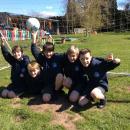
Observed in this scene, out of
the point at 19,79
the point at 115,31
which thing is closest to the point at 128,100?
the point at 19,79

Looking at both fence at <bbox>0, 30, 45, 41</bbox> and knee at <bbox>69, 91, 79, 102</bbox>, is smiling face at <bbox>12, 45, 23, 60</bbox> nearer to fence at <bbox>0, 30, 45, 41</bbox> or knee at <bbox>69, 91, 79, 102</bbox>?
knee at <bbox>69, 91, 79, 102</bbox>

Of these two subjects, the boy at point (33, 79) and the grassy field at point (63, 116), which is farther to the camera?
the boy at point (33, 79)

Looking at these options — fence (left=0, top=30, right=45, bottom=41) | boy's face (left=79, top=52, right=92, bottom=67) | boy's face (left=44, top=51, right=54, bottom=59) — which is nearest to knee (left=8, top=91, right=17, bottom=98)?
boy's face (left=44, top=51, right=54, bottom=59)

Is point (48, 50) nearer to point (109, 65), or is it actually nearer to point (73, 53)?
point (73, 53)

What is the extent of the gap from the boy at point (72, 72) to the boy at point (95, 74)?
15 cm

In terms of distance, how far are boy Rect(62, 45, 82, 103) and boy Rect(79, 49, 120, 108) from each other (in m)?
0.15

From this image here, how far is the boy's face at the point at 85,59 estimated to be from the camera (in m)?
6.56

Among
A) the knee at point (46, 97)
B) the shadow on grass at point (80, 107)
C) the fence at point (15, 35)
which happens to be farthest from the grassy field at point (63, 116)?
the fence at point (15, 35)

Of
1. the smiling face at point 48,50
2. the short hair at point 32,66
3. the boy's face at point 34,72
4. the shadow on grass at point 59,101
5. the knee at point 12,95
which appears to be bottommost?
the shadow on grass at point 59,101

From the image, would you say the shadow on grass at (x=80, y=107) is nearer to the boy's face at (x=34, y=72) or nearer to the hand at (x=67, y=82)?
the hand at (x=67, y=82)

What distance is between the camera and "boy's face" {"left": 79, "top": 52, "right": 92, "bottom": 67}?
6.56 metres

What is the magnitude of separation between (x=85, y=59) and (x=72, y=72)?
0.52m

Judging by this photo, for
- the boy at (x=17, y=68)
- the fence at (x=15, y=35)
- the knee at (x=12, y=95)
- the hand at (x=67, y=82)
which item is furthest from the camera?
the fence at (x=15, y=35)

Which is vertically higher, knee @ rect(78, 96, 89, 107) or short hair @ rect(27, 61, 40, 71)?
short hair @ rect(27, 61, 40, 71)
